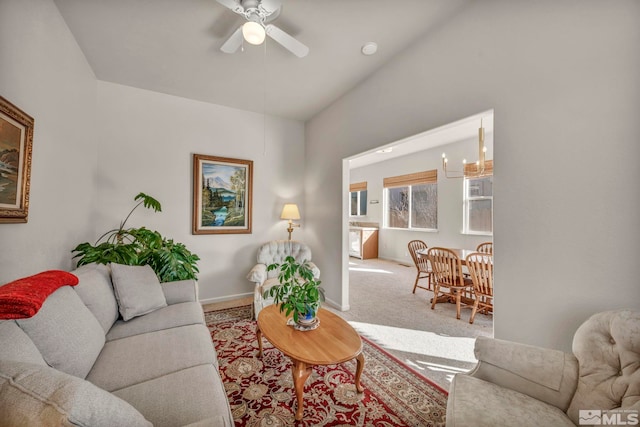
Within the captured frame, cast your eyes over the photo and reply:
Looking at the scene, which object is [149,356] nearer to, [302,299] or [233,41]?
[302,299]

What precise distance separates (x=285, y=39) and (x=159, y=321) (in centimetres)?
236

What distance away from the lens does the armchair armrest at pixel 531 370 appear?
1135 mm

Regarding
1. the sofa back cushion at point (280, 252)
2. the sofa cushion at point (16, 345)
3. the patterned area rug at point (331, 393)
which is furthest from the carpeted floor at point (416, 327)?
the sofa cushion at point (16, 345)

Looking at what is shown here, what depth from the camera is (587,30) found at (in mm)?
1396

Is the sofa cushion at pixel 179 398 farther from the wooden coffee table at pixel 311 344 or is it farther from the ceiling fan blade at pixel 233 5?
the ceiling fan blade at pixel 233 5

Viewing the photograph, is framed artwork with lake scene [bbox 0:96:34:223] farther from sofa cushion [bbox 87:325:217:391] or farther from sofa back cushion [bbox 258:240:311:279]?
sofa back cushion [bbox 258:240:311:279]

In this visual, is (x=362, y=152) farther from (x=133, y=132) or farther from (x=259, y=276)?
(x=133, y=132)

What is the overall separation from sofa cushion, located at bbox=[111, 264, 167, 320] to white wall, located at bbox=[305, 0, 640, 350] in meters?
2.64

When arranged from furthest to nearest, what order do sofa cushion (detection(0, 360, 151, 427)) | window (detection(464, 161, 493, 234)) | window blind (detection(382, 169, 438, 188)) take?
1. window blind (detection(382, 169, 438, 188))
2. window (detection(464, 161, 493, 234))
3. sofa cushion (detection(0, 360, 151, 427))

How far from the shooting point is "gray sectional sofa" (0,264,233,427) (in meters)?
0.62

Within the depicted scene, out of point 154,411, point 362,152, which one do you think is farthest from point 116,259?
point 362,152

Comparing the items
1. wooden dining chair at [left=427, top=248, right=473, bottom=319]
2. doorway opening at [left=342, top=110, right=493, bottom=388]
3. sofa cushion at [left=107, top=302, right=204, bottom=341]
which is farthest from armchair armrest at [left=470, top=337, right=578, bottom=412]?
sofa cushion at [left=107, top=302, right=204, bottom=341]

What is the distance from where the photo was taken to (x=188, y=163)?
3447 millimetres

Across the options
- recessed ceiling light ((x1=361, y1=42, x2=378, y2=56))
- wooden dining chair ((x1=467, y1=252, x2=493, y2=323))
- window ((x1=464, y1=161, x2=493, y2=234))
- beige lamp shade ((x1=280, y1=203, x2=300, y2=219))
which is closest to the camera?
recessed ceiling light ((x1=361, y1=42, x2=378, y2=56))
